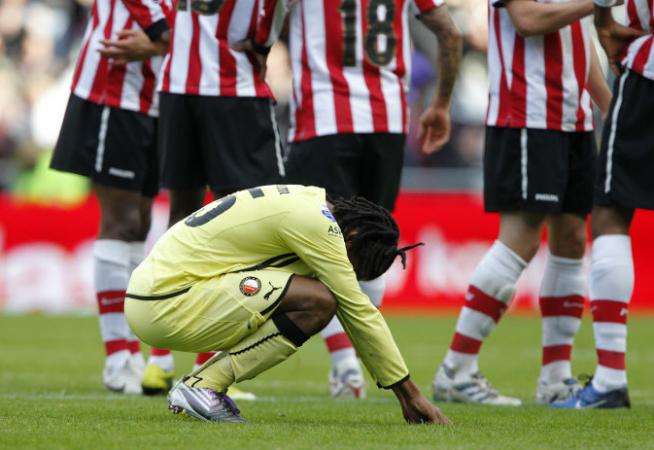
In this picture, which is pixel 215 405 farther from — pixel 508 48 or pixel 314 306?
pixel 508 48

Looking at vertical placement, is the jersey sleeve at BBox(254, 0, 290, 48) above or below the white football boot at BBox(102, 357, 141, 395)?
above

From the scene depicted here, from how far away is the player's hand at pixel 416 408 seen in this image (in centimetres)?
470

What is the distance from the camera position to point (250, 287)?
186 inches

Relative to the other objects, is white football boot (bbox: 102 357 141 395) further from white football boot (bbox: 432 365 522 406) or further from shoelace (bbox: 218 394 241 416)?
shoelace (bbox: 218 394 241 416)

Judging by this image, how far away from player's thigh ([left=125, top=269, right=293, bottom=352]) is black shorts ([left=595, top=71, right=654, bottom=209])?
1.53 m

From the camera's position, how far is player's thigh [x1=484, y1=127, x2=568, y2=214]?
583 cm

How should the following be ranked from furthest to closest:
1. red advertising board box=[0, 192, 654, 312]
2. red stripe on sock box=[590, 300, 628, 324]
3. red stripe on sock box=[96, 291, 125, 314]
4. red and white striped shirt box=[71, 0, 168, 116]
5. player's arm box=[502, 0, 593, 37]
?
1. red advertising board box=[0, 192, 654, 312]
2. red stripe on sock box=[96, 291, 125, 314]
3. red and white striped shirt box=[71, 0, 168, 116]
4. player's arm box=[502, 0, 593, 37]
5. red stripe on sock box=[590, 300, 628, 324]

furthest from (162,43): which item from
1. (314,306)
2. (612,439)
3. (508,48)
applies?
(612,439)

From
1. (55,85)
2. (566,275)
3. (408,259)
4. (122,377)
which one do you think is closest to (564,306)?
(566,275)

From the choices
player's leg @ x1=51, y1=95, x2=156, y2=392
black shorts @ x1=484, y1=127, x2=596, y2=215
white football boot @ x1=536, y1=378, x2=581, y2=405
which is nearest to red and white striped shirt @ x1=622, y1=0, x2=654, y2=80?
black shorts @ x1=484, y1=127, x2=596, y2=215

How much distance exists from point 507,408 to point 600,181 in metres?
1.01

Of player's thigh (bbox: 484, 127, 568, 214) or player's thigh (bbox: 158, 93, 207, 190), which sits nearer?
player's thigh (bbox: 484, 127, 568, 214)

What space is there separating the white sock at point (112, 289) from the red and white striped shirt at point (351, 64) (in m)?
1.06

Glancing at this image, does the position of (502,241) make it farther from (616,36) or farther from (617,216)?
(616,36)
